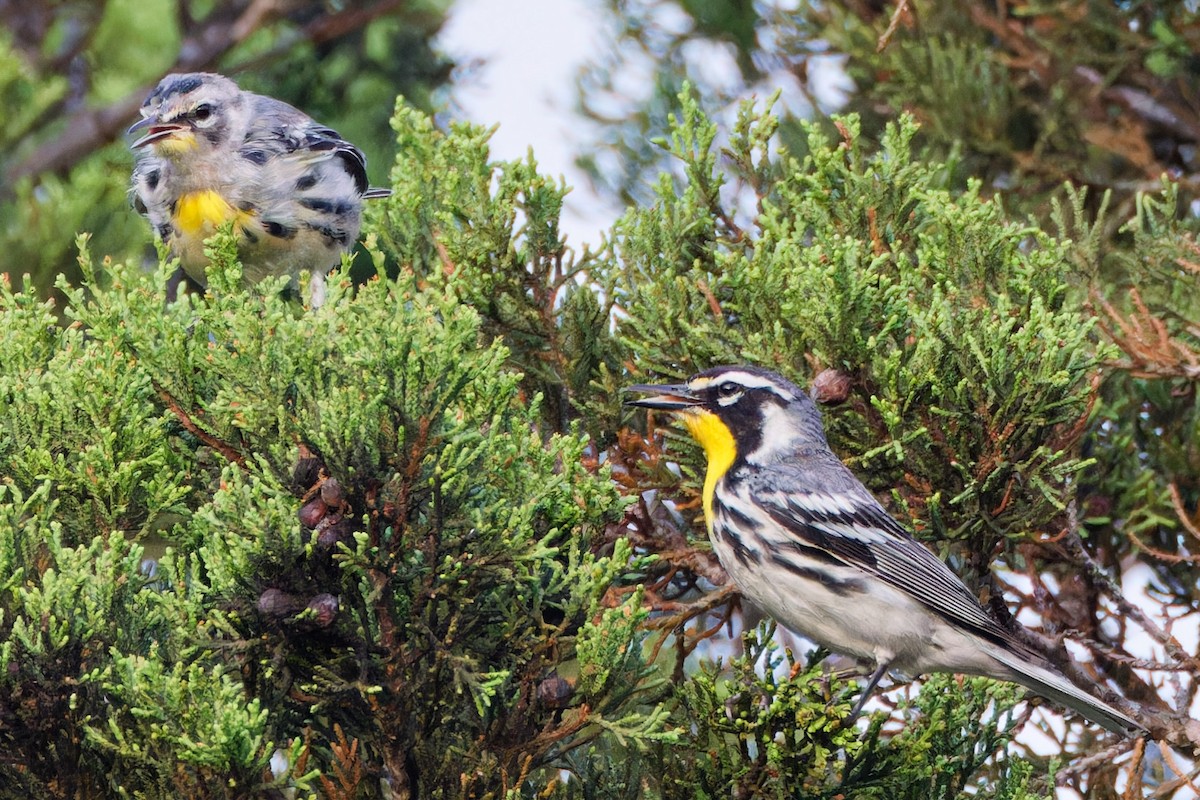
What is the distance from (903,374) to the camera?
366cm

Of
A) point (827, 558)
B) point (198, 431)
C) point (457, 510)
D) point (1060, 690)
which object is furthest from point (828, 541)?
point (198, 431)

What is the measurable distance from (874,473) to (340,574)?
1.78 metres

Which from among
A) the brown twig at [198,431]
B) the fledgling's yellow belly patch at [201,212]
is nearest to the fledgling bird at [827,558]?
the brown twig at [198,431]

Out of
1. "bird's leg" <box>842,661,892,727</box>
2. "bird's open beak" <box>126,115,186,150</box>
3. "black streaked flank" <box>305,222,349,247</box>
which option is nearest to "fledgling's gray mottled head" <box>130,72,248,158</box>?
"bird's open beak" <box>126,115,186,150</box>

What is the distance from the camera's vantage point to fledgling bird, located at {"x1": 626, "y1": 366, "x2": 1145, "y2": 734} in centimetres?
381

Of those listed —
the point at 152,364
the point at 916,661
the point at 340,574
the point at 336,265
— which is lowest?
the point at 916,661

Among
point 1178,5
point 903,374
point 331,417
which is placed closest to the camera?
point 331,417

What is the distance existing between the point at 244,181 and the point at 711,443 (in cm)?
194

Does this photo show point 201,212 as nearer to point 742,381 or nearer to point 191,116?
point 191,116

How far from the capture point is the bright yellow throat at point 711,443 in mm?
3963

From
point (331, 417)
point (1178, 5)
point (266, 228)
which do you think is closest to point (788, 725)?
point (331, 417)

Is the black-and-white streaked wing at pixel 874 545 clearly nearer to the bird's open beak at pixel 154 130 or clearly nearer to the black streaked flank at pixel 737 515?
the black streaked flank at pixel 737 515

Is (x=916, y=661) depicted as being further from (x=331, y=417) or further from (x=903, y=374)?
(x=331, y=417)

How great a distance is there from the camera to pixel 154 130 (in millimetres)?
4711
